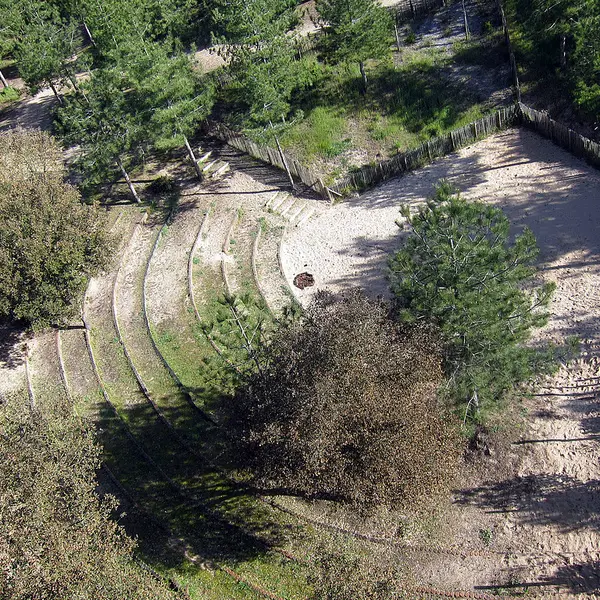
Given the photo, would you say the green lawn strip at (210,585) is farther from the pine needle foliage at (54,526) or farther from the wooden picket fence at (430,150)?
the wooden picket fence at (430,150)

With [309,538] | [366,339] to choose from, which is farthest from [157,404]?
[366,339]

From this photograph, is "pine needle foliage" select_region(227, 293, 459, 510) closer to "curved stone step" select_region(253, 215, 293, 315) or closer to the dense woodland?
the dense woodland

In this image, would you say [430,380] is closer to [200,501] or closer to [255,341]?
[255,341]

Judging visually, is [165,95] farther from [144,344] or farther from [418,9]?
[418,9]

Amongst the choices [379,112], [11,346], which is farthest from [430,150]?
[11,346]

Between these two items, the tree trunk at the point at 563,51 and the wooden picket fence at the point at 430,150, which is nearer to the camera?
the wooden picket fence at the point at 430,150

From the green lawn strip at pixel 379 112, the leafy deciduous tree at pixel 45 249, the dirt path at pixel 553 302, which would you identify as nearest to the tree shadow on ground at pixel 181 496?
the leafy deciduous tree at pixel 45 249
